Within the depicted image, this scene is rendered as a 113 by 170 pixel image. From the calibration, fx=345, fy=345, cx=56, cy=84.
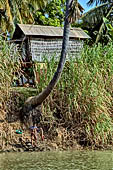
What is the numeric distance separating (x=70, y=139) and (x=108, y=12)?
33.5 feet

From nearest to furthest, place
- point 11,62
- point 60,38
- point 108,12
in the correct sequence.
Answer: point 11,62, point 60,38, point 108,12

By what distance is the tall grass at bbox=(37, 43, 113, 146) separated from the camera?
31.5ft

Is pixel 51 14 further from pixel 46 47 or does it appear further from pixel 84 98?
pixel 84 98

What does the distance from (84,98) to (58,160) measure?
2.67 m

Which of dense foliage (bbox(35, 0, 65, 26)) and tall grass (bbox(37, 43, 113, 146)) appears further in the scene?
dense foliage (bbox(35, 0, 65, 26))

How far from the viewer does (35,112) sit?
9914 millimetres

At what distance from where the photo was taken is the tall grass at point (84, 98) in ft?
31.5

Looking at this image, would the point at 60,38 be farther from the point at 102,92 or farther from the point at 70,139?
the point at 70,139

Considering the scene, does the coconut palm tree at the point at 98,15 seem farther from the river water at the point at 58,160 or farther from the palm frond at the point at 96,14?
the river water at the point at 58,160

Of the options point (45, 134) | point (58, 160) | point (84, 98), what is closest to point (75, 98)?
point (84, 98)

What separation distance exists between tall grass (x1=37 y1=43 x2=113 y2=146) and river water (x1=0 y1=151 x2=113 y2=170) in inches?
A: 32.3

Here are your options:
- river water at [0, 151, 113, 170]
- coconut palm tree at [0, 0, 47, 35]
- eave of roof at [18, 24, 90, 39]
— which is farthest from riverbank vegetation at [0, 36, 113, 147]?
coconut palm tree at [0, 0, 47, 35]

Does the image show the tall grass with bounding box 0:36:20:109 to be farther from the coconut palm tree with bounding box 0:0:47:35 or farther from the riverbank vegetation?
the coconut palm tree with bounding box 0:0:47:35

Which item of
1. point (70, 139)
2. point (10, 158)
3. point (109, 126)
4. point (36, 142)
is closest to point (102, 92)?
point (109, 126)
